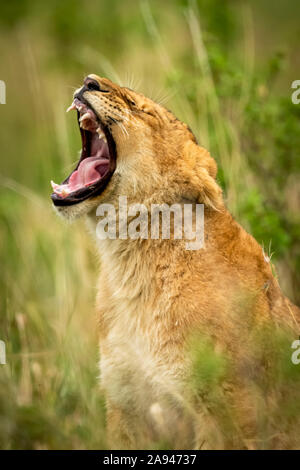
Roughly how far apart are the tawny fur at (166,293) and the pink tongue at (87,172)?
0.16 meters

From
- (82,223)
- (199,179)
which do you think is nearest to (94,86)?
(199,179)

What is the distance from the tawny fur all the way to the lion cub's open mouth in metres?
0.05

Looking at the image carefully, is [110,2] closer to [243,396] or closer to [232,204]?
[232,204]

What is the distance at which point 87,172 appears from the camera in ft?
12.6

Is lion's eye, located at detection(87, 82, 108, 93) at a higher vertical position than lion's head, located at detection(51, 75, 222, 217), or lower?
higher

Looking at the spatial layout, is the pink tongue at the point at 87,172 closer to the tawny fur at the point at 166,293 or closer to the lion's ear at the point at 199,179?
the tawny fur at the point at 166,293

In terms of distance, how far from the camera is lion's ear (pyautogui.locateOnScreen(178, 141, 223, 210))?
3645 millimetres

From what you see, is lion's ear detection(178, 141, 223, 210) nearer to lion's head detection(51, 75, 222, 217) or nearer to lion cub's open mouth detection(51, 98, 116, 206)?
lion's head detection(51, 75, 222, 217)

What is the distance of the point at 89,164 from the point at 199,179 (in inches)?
26.0

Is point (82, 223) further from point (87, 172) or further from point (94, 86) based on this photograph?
point (94, 86)

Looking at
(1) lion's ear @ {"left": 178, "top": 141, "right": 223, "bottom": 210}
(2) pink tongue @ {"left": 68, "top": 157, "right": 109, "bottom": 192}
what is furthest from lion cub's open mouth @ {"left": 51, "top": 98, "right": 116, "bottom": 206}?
(1) lion's ear @ {"left": 178, "top": 141, "right": 223, "bottom": 210}

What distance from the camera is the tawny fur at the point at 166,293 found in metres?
3.43
